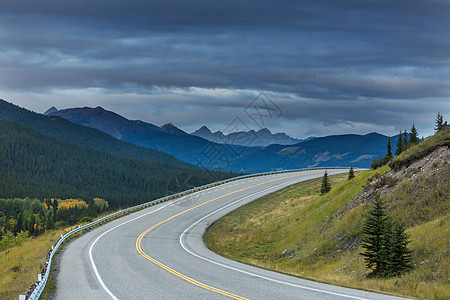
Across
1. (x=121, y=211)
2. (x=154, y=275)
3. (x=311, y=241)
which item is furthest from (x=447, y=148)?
(x=121, y=211)

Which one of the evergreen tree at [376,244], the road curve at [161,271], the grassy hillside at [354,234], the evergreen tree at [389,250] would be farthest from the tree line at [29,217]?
the evergreen tree at [389,250]

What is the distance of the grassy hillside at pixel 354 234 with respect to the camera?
14.9 metres

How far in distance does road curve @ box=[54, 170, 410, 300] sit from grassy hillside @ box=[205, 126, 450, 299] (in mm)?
1960

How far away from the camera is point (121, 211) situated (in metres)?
43.7

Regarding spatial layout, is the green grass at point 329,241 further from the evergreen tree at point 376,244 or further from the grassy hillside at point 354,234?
the evergreen tree at point 376,244

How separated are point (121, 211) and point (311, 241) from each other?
82.8ft

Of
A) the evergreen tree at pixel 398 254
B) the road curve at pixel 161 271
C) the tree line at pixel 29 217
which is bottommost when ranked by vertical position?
the tree line at pixel 29 217

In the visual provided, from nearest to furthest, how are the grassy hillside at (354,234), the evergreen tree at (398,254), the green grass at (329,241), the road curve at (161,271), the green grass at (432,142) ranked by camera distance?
the road curve at (161,271) < the green grass at (329,241) < the grassy hillside at (354,234) < the evergreen tree at (398,254) < the green grass at (432,142)

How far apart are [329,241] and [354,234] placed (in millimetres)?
2001

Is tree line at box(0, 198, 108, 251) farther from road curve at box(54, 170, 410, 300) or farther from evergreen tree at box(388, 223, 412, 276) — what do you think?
evergreen tree at box(388, 223, 412, 276)

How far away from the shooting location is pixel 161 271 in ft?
61.0

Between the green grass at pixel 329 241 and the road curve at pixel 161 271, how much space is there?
6.07ft

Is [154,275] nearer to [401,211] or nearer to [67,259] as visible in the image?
[67,259]

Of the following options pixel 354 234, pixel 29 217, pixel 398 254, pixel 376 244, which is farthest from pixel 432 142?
pixel 29 217
